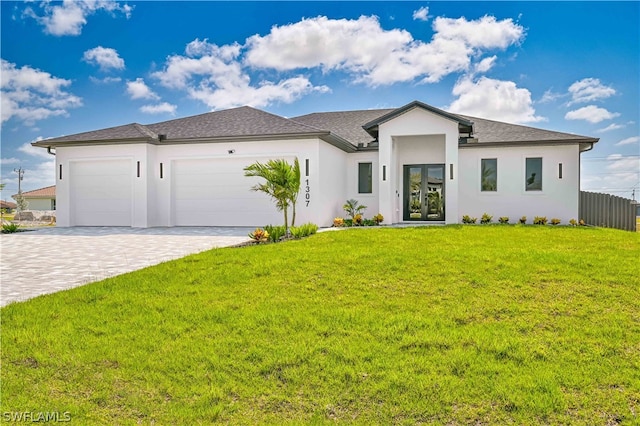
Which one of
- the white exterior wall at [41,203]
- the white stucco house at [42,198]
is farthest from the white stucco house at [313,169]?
the white exterior wall at [41,203]

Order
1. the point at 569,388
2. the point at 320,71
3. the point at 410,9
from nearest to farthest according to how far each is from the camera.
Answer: the point at 569,388, the point at 410,9, the point at 320,71

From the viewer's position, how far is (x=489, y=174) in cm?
1903

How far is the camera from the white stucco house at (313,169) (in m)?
17.6

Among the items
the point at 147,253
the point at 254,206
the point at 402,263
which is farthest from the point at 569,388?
the point at 254,206

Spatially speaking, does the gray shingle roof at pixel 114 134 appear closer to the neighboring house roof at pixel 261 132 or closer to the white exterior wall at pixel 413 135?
the neighboring house roof at pixel 261 132

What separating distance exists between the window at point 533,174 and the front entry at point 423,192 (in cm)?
342

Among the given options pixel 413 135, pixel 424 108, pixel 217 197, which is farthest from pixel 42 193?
pixel 424 108

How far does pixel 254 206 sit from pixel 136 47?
7.61 m

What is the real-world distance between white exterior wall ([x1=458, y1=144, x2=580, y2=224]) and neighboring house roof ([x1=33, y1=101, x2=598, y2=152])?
0.54 meters

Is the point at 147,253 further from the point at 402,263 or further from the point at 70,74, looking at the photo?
the point at 70,74

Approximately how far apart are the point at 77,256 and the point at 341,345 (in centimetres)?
785

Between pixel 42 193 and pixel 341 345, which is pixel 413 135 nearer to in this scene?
pixel 341 345

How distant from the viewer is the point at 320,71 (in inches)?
811

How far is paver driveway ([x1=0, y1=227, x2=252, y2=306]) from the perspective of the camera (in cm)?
734
